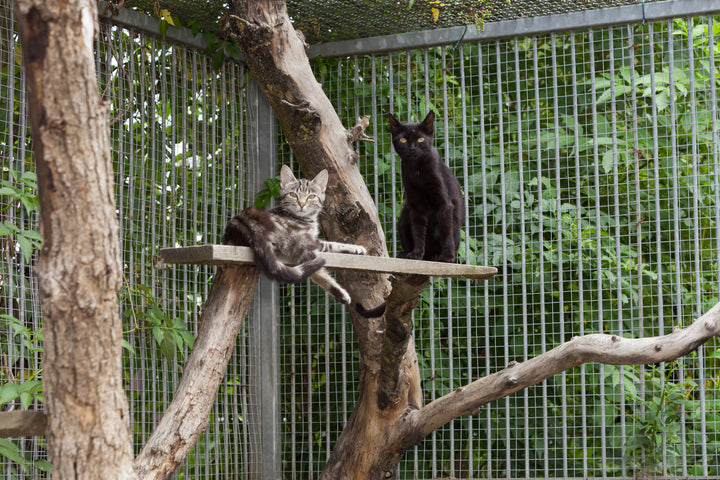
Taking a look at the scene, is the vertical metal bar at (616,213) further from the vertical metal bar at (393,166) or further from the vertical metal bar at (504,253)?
the vertical metal bar at (393,166)

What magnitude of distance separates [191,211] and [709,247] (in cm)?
234

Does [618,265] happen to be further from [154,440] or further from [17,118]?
[17,118]

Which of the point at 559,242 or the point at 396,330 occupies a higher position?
the point at 559,242

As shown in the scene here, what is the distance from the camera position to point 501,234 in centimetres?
374

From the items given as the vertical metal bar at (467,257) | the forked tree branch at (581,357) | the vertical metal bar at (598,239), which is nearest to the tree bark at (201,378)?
the forked tree branch at (581,357)

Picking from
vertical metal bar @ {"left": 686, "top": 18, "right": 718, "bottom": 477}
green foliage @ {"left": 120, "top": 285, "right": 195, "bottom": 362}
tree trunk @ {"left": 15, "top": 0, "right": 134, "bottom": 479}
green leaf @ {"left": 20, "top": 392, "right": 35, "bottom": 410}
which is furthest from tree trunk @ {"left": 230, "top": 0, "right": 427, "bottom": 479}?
tree trunk @ {"left": 15, "top": 0, "right": 134, "bottom": 479}

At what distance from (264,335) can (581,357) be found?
5.29 feet

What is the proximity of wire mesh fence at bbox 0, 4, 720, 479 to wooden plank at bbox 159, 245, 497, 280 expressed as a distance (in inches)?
29.9

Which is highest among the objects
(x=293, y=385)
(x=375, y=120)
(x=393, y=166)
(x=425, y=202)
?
(x=375, y=120)

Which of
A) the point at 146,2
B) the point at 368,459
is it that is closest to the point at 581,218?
the point at 368,459

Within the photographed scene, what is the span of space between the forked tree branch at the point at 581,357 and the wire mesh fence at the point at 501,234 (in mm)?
538

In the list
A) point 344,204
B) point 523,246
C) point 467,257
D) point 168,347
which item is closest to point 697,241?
point 523,246

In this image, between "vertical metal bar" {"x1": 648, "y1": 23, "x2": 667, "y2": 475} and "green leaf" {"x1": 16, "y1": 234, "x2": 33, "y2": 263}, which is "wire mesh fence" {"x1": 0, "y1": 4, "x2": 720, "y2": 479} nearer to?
"vertical metal bar" {"x1": 648, "y1": 23, "x2": 667, "y2": 475}

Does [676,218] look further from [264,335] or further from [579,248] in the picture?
[264,335]
